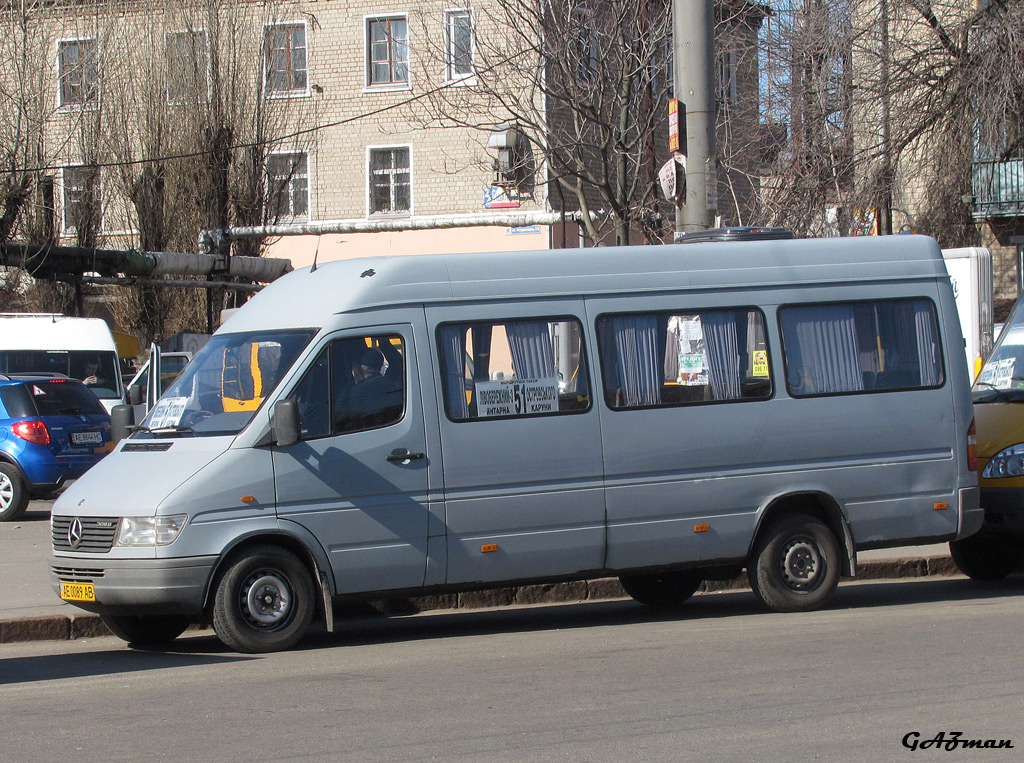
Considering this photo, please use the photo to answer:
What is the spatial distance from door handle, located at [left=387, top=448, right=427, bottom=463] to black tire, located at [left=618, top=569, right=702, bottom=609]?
7.96 ft

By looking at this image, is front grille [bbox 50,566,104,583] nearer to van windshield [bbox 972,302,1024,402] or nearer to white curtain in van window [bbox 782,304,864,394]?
white curtain in van window [bbox 782,304,864,394]

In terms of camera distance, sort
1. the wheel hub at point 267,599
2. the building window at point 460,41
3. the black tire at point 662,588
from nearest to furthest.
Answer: the wheel hub at point 267,599
the black tire at point 662,588
the building window at point 460,41

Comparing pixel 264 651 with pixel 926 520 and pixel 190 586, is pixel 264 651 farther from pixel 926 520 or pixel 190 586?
pixel 926 520

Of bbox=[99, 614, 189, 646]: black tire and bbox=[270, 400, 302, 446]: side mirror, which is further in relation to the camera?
bbox=[99, 614, 189, 646]: black tire

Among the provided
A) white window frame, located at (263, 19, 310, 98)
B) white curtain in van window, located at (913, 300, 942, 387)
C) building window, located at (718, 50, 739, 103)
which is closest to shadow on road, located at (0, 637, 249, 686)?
white curtain in van window, located at (913, 300, 942, 387)

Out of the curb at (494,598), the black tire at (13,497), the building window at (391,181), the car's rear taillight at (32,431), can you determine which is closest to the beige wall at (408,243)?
the building window at (391,181)

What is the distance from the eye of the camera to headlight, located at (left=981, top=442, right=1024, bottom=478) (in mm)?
10305

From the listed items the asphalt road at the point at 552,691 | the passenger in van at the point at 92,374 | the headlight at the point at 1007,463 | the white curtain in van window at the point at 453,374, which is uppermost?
the passenger in van at the point at 92,374

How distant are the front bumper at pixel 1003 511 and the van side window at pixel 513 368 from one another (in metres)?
3.62

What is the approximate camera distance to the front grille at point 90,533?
8.22 metres

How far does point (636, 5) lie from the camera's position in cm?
1738

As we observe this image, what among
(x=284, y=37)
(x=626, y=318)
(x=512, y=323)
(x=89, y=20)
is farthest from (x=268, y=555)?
(x=284, y=37)

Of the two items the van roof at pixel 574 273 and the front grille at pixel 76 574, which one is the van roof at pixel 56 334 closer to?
the van roof at pixel 574 273

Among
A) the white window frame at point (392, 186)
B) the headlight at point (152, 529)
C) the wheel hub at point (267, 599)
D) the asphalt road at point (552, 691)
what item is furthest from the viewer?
the white window frame at point (392, 186)
